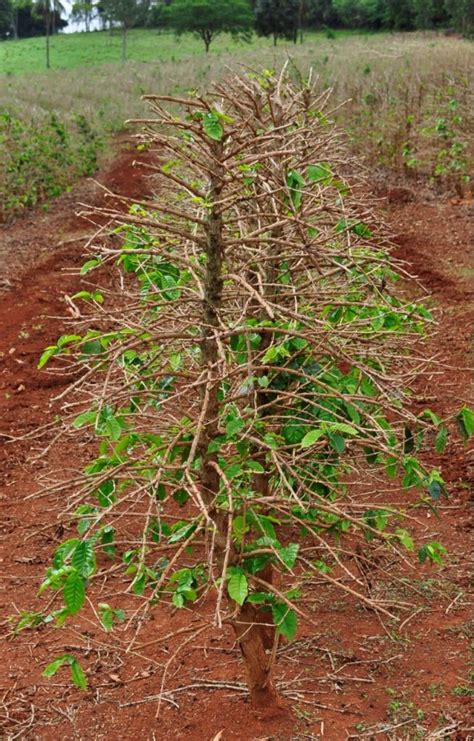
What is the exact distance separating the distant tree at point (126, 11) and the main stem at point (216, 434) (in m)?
53.0

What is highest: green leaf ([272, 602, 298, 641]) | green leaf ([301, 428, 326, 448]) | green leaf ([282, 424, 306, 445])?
green leaf ([301, 428, 326, 448])

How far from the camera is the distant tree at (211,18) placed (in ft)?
156

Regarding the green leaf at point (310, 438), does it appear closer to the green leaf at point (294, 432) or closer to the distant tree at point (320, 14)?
the green leaf at point (294, 432)

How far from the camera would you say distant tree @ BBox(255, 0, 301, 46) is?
155 ft

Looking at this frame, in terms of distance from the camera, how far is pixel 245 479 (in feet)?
9.48

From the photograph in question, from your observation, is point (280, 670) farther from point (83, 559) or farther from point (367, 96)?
point (367, 96)

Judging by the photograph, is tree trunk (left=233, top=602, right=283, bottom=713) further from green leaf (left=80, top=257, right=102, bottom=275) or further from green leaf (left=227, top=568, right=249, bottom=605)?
green leaf (left=80, top=257, right=102, bottom=275)

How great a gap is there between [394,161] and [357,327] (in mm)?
11819

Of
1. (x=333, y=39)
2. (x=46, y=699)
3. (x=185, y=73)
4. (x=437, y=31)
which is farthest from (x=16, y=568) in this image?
(x=333, y=39)

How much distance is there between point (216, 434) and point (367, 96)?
1451 centimetres

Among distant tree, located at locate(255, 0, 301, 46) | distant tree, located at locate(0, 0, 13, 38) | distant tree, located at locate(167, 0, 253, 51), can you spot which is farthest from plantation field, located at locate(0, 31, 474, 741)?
distant tree, located at locate(0, 0, 13, 38)

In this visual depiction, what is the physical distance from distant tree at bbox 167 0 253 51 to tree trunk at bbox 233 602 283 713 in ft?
161

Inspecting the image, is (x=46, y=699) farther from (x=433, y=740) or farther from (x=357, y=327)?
(x=357, y=327)

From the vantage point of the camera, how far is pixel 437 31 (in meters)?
38.4
